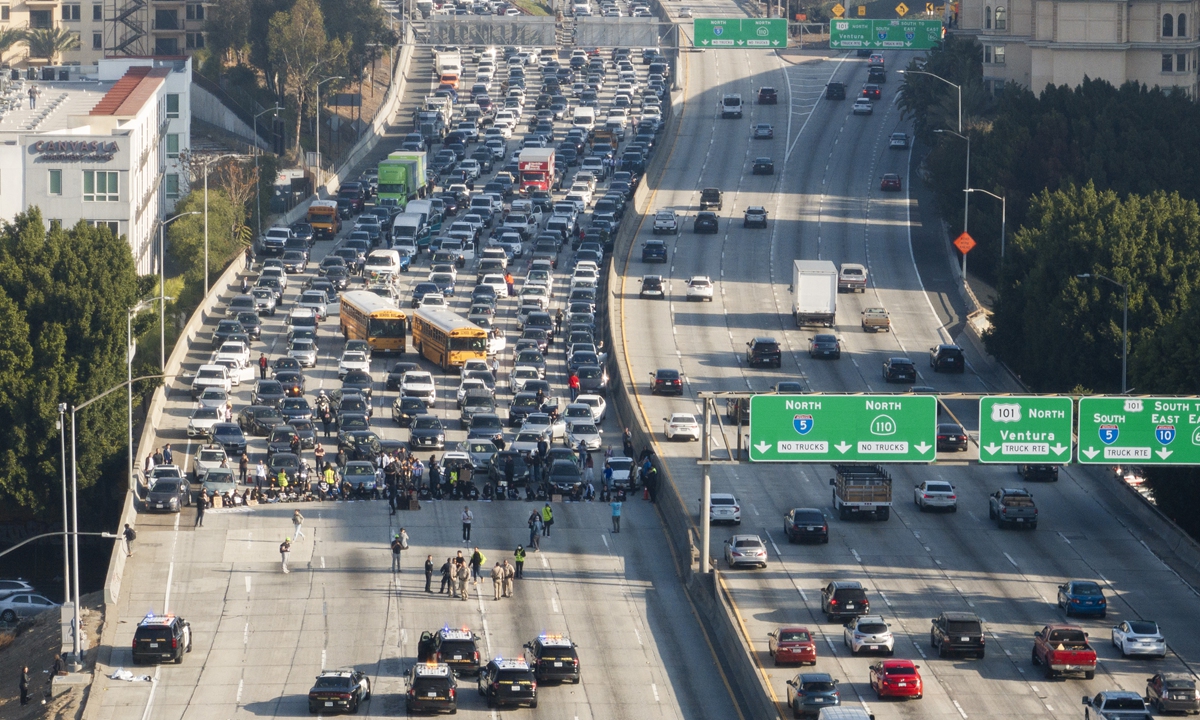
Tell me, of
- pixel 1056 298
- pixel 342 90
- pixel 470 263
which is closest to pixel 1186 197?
pixel 1056 298

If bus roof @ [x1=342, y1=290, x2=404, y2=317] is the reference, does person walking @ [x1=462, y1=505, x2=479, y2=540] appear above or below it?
below

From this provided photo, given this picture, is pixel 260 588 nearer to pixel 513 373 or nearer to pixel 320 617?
pixel 320 617

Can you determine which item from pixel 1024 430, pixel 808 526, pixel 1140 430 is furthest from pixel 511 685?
pixel 1140 430

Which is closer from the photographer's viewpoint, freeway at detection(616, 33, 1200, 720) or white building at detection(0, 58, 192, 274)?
freeway at detection(616, 33, 1200, 720)

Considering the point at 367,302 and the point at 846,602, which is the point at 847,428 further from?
the point at 367,302

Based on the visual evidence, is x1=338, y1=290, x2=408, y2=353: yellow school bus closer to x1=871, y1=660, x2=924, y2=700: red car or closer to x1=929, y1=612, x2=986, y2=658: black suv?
x1=929, y1=612, x2=986, y2=658: black suv

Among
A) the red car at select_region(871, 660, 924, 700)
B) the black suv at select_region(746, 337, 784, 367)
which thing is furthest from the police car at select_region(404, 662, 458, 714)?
the black suv at select_region(746, 337, 784, 367)
